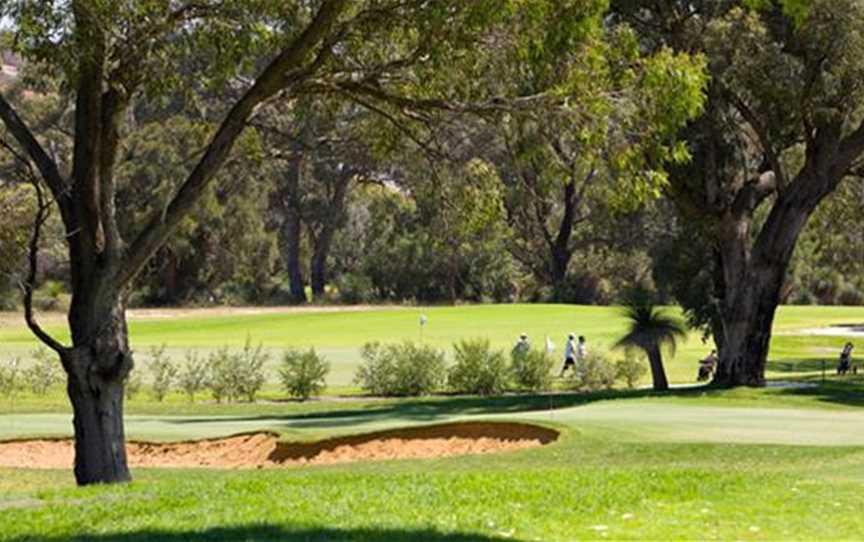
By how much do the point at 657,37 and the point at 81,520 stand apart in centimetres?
2141

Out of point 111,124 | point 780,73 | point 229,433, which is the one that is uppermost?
point 780,73

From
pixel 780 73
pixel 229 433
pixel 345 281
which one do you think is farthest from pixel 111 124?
pixel 345 281

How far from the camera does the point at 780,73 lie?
28375mm

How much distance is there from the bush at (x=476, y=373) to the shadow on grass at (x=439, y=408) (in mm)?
1890

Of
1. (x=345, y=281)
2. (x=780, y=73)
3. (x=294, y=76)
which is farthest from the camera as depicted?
(x=345, y=281)

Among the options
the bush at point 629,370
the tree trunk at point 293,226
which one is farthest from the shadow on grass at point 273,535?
the tree trunk at point 293,226

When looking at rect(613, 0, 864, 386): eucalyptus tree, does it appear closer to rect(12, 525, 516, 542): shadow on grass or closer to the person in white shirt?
the person in white shirt

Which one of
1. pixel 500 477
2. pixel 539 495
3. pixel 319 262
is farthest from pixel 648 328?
pixel 319 262

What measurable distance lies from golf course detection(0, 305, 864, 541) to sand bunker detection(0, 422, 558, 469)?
0.26m

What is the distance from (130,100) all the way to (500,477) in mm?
5988

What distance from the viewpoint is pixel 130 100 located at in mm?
16375

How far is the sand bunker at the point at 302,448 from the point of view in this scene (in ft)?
71.7

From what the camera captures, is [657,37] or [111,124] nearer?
[111,124]

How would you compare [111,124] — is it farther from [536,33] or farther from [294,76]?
[536,33]
